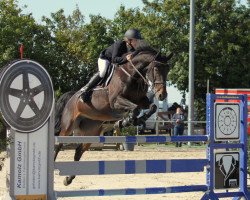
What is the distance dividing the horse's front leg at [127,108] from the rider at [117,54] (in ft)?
2.01

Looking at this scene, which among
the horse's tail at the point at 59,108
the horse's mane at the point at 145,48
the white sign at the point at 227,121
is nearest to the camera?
the white sign at the point at 227,121

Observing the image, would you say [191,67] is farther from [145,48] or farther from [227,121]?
A: [227,121]

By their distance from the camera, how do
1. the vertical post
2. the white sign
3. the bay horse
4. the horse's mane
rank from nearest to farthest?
the white sign, the bay horse, the horse's mane, the vertical post

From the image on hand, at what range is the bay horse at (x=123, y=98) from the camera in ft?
27.3

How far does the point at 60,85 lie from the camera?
31828mm

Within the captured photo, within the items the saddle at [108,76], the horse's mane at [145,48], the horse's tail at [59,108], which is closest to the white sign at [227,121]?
the horse's mane at [145,48]

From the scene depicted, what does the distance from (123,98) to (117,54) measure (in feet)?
2.43

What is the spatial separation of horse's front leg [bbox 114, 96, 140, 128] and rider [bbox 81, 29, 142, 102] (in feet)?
2.01

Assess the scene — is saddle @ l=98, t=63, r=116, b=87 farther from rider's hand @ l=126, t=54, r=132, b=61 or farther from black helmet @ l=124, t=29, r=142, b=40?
black helmet @ l=124, t=29, r=142, b=40

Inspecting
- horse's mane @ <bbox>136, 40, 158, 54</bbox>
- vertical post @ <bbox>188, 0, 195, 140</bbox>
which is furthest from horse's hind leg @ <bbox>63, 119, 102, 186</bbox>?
vertical post @ <bbox>188, 0, 195, 140</bbox>

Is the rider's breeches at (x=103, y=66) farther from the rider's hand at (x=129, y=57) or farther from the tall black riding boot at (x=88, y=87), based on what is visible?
the rider's hand at (x=129, y=57)

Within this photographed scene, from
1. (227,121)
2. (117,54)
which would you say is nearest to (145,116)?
(117,54)

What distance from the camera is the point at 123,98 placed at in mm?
8672

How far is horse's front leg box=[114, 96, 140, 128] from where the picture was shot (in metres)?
8.38
